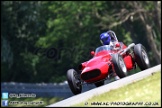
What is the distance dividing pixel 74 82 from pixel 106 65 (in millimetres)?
896

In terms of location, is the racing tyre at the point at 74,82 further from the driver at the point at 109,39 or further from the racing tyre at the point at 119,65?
the driver at the point at 109,39

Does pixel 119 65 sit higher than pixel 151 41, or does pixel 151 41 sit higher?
pixel 151 41

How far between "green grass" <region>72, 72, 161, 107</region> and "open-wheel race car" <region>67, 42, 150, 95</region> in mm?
1847

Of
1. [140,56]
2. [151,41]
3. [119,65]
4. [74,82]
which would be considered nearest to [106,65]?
[119,65]

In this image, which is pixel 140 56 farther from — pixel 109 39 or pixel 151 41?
pixel 151 41

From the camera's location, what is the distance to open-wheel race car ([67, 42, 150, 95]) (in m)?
13.3

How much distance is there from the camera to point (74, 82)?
43.9 feet

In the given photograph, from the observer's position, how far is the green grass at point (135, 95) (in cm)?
1012

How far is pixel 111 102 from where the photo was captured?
34.4 feet

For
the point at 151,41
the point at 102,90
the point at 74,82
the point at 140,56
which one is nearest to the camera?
the point at 102,90

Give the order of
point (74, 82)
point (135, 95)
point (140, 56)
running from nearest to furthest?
1. point (135, 95)
2. point (74, 82)
3. point (140, 56)

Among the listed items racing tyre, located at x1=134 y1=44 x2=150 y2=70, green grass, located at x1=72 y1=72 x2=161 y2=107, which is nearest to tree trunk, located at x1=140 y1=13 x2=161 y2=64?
racing tyre, located at x1=134 y1=44 x2=150 y2=70

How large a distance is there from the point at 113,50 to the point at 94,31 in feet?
114

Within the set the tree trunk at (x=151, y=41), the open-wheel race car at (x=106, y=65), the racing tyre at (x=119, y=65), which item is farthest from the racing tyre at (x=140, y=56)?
the tree trunk at (x=151, y=41)
